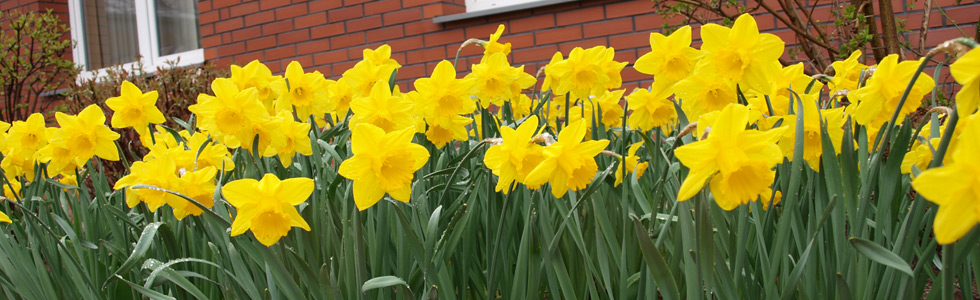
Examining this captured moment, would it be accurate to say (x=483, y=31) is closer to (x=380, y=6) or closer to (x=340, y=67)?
(x=380, y=6)

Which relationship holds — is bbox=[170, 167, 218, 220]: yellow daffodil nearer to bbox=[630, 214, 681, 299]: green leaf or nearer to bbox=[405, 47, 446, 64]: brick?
bbox=[630, 214, 681, 299]: green leaf

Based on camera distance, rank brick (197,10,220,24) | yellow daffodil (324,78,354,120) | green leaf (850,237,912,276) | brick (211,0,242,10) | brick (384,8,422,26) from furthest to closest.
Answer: brick (197,10,220,24)
brick (211,0,242,10)
brick (384,8,422,26)
yellow daffodil (324,78,354,120)
green leaf (850,237,912,276)

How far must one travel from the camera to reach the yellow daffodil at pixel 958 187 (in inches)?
21.8

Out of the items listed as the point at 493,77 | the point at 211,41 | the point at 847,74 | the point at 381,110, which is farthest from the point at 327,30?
the point at 847,74

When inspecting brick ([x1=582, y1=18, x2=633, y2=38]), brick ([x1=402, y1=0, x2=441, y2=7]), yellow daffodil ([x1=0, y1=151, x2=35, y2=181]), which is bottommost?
yellow daffodil ([x1=0, y1=151, x2=35, y2=181])

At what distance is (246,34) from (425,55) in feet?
5.47

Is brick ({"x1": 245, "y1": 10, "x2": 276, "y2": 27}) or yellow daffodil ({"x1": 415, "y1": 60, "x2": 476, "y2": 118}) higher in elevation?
brick ({"x1": 245, "y1": 10, "x2": 276, "y2": 27})

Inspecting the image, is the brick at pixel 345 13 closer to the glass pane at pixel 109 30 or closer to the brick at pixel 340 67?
the brick at pixel 340 67

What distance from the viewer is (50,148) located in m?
1.69

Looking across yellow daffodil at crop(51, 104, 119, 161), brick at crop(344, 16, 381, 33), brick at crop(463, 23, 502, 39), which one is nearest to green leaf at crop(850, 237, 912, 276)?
yellow daffodil at crop(51, 104, 119, 161)

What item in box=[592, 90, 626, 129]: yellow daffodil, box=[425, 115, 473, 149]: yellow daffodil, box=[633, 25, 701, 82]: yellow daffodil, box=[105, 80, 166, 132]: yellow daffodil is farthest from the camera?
box=[592, 90, 626, 129]: yellow daffodil

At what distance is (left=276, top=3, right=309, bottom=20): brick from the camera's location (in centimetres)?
538

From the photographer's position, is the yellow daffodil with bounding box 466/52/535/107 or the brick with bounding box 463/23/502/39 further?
the brick with bounding box 463/23/502/39

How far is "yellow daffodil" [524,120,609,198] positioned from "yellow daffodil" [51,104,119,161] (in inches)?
44.8
